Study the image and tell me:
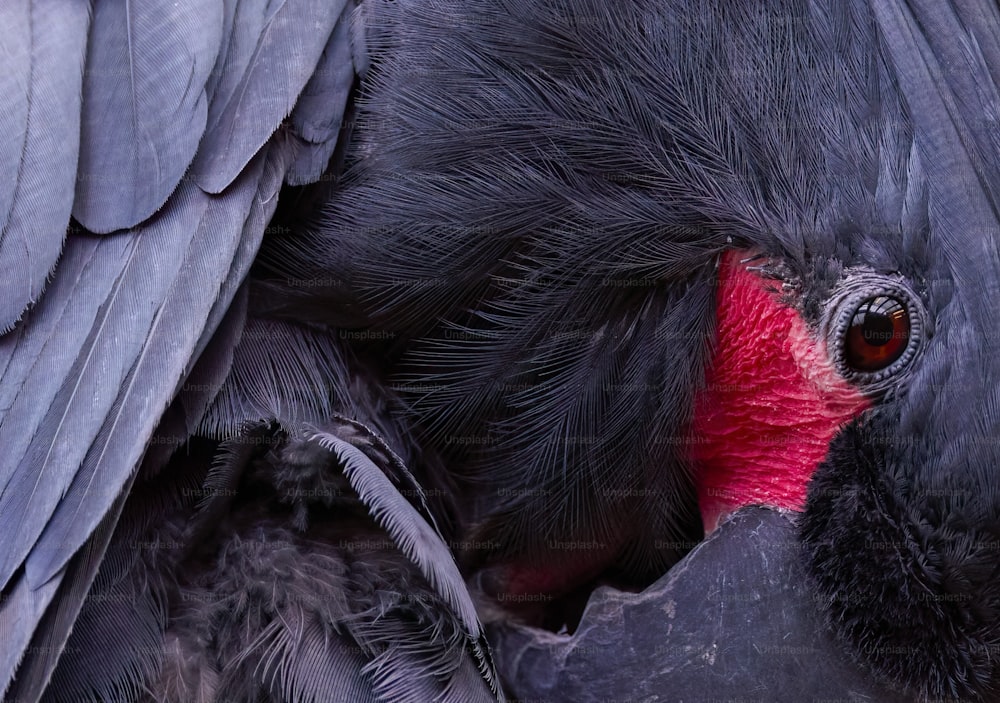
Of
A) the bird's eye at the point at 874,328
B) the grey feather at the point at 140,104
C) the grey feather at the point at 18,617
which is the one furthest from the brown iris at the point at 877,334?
the grey feather at the point at 18,617

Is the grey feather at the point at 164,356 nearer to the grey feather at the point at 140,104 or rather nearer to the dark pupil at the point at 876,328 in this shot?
the grey feather at the point at 140,104

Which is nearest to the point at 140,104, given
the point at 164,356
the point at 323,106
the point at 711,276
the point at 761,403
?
the point at 323,106

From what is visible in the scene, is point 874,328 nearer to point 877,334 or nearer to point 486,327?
point 877,334

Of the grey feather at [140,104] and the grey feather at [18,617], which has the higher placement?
the grey feather at [140,104]

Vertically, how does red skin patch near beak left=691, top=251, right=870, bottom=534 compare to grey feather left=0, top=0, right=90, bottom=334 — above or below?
below

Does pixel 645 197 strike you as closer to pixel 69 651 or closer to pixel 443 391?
pixel 443 391

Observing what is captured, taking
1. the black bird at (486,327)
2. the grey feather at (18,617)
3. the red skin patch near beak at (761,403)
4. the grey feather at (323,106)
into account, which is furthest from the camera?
the grey feather at (323,106)

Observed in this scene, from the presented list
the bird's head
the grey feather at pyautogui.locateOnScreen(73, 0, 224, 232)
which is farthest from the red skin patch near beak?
the grey feather at pyautogui.locateOnScreen(73, 0, 224, 232)

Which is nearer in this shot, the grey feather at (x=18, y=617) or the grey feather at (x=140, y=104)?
the grey feather at (x=18, y=617)

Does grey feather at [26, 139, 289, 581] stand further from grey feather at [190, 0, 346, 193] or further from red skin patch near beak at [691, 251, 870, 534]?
red skin patch near beak at [691, 251, 870, 534]
